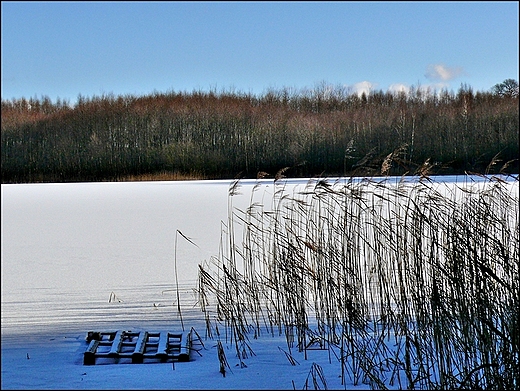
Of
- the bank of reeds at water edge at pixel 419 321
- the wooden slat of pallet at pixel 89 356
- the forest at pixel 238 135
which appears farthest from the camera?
the forest at pixel 238 135

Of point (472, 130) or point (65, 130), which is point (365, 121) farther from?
point (65, 130)

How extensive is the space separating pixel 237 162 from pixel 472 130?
6958mm

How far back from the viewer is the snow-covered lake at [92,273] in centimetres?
288

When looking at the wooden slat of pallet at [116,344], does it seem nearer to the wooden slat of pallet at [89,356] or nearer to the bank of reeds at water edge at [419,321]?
the wooden slat of pallet at [89,356]

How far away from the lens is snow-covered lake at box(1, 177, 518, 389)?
288 cm

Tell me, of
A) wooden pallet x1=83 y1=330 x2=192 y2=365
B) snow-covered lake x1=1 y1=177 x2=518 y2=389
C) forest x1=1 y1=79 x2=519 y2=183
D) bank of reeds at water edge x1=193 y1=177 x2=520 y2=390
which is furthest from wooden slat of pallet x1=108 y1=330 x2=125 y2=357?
forest x1=1 y1=79 x2=519 y2=183

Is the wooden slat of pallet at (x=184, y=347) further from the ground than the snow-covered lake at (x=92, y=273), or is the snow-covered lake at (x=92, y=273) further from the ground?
the snow-covered lake at (x=92, y=273)

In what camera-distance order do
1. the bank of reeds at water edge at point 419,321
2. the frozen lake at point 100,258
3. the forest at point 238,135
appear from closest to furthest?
the bank of reeds at water edge at point 419,321 < the frozen lake at point 100,258 < the forest at point 238,135

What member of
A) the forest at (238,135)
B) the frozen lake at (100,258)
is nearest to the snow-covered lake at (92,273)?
the frozen lake at (100,258)

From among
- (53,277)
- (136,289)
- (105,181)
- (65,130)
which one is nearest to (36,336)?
(136,289)

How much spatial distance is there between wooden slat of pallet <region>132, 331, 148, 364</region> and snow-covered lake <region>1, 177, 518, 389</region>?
0.54 ft

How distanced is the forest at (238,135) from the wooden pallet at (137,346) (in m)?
12.6

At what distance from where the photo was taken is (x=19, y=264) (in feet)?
16.5

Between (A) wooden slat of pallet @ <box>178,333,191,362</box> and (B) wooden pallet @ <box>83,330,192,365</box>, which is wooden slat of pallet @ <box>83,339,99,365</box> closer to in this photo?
(B) wooden pallet @ <box>83,330,192,365</box>
